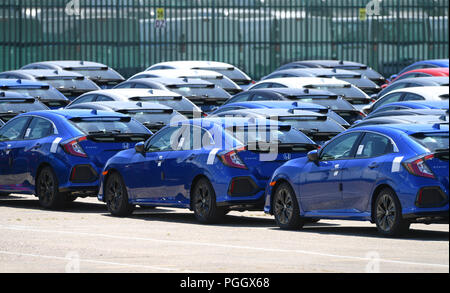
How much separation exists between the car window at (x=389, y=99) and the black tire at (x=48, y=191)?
715cm

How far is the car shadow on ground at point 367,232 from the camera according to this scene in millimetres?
14708

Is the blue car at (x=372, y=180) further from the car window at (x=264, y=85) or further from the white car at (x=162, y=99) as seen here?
the car window at (x=264, y=85)

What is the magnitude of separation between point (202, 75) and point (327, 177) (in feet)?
49.3

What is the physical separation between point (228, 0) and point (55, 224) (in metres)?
26.5

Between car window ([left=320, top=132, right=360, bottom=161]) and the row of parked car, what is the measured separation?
0.02 meters

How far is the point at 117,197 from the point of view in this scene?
18.8m

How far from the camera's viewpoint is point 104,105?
23.4 metres

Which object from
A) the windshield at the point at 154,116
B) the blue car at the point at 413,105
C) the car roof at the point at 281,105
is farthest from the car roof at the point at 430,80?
the windshield at the point at 154,116

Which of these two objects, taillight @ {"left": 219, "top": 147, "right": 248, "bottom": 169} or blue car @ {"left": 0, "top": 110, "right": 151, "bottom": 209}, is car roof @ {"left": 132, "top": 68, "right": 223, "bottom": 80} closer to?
blue car @ {"left": 0, "top": 110, "right": 151, "bottom": 209}

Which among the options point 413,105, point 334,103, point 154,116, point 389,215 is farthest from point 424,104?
point 389,215

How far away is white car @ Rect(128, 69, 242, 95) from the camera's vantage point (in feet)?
99.5
